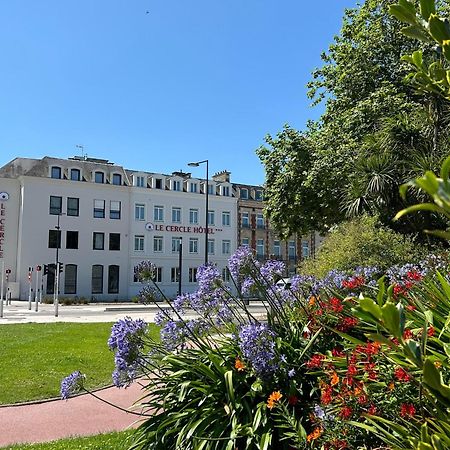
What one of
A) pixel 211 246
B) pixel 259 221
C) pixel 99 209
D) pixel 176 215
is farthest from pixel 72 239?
pixel 259 221

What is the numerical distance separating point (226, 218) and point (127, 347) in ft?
166

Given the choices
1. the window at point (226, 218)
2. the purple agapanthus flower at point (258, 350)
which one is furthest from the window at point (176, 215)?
the purple agapanthus flower at point (258, 350)

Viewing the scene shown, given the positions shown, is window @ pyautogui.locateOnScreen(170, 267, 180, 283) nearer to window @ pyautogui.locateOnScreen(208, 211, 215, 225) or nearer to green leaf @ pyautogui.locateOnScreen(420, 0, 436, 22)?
window @ pyautogui.locateOnScreen(208, 211, 215, 225)

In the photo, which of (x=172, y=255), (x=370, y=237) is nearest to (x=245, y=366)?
(x=370, y=237)

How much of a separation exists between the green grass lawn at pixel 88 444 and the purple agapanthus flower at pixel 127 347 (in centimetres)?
135

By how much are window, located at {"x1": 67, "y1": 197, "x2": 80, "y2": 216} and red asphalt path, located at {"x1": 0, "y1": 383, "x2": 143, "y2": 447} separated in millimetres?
40016

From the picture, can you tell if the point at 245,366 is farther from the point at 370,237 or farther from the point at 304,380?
the point at 370,237

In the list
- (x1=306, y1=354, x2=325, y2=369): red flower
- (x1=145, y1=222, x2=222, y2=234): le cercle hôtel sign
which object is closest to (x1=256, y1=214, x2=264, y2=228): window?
(x1=145, y1=222, x2=222, y2=234): le cercle hôtel sign

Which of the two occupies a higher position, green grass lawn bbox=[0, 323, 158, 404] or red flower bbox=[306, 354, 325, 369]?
red flower bbox=[306, 354, 325, 369]

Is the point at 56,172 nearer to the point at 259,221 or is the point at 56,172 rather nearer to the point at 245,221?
the point at 245,221

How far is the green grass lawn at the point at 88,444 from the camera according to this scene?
5.24 m

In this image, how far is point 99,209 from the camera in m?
47.6

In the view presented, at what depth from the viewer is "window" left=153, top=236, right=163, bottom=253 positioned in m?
50.0

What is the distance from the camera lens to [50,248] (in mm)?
44938
